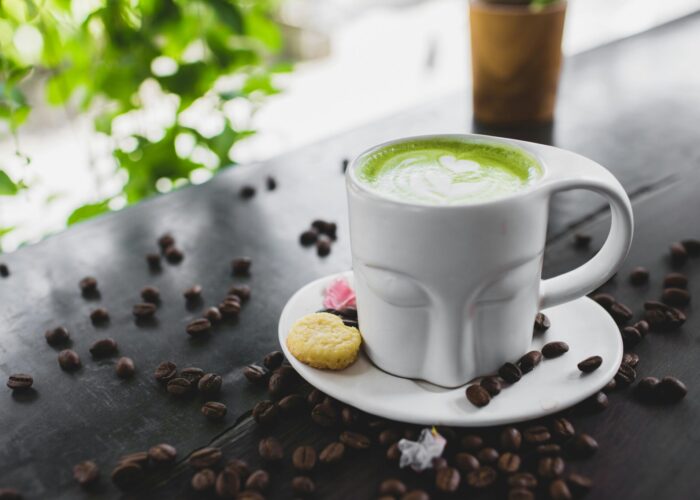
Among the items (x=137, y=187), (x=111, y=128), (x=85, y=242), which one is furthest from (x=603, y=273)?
(x=111, y=128)

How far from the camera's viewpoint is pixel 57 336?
98cm

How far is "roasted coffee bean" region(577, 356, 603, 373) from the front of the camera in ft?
2.68

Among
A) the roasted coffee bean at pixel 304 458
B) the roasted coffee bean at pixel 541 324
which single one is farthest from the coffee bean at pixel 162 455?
the roasted coffee bean at pixel 541 324

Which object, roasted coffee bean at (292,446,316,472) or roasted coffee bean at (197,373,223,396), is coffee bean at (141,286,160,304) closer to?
A: roasted coffee bean at (197,373,223,396)

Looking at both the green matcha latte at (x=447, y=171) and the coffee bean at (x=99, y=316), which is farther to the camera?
the coffee bean at (x=99, y=316)

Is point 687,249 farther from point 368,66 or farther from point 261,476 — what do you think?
point 368,66

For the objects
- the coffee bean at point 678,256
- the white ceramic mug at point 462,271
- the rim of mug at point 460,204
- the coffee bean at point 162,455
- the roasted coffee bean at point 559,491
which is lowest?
the coffee bean at point 678,256

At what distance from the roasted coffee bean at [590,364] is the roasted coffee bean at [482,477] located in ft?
0.55

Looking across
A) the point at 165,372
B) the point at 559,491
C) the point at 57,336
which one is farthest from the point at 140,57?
the point at 559,491

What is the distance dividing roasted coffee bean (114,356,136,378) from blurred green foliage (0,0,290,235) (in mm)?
865

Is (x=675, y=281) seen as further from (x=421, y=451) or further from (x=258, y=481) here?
(x=258, y=481)

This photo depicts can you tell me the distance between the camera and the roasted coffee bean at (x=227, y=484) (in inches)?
28.5

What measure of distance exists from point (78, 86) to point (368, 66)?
2.50 meters

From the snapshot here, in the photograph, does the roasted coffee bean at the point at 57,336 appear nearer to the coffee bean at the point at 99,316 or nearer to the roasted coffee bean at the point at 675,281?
the coffee bean at the point at 99,316
